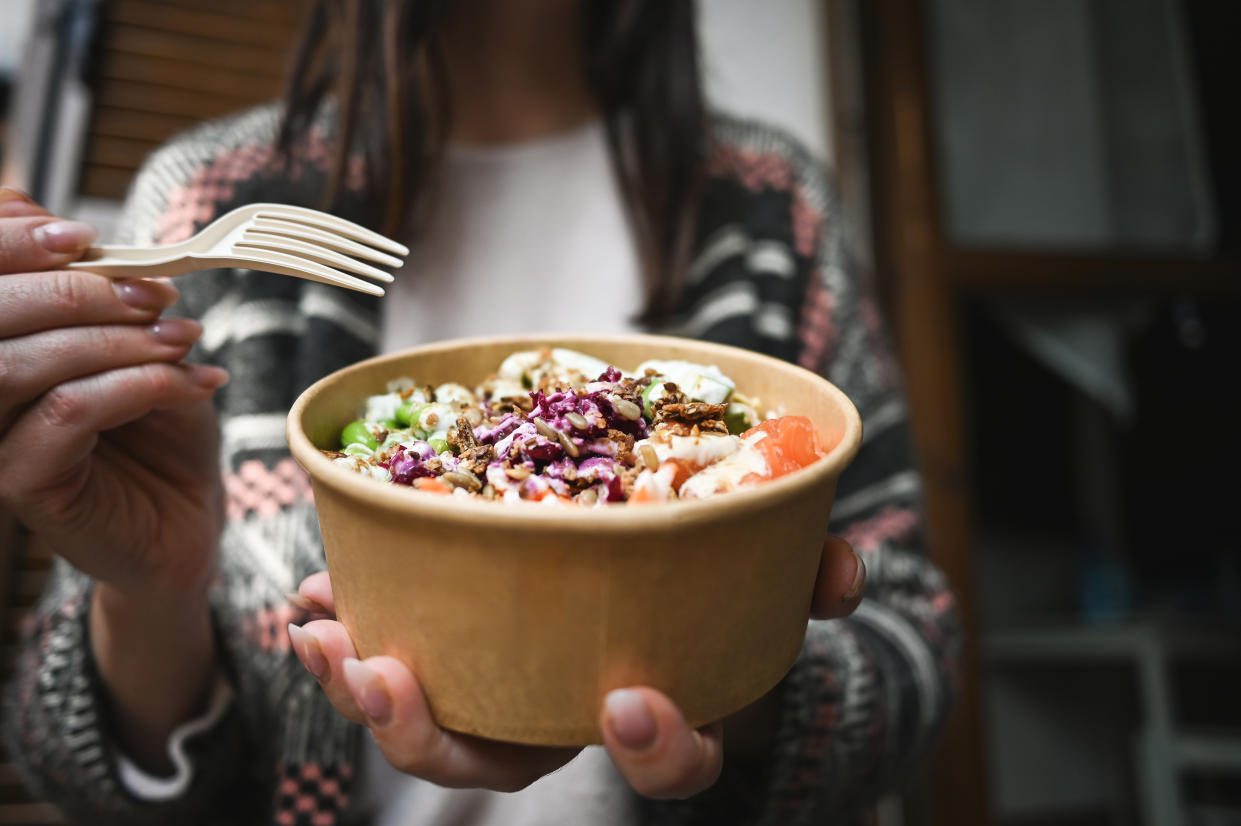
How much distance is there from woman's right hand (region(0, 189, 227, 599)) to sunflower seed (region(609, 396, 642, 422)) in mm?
274

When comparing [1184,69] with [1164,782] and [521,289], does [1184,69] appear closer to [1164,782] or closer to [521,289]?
[1164,782]

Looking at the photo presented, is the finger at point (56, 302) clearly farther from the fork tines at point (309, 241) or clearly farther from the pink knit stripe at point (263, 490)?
the pink knit stripe at point (263, 490)

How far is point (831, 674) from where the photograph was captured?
70 cm

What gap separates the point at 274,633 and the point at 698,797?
409mm

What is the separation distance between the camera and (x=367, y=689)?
38 cm

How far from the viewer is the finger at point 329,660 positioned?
1.32 feet

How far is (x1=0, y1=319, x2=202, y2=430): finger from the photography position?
448mm

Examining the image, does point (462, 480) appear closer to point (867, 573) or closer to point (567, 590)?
point (567, 590)

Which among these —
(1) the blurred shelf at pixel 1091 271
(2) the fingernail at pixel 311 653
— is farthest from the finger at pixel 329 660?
(1) the blurred shelf at pixel 1091 271

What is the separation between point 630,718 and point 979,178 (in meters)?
1.64

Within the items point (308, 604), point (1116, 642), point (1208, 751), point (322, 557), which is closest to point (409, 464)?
point (308, 604)

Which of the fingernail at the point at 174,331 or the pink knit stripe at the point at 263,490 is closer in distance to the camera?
the fingernail at the point at 174,331

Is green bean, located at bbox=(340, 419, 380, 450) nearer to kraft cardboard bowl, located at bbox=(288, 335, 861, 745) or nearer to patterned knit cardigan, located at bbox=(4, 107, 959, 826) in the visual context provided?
kraft cardboard bowl, located at bbox=(288, 335, 861, 745)

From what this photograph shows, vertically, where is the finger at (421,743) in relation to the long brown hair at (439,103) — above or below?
below
